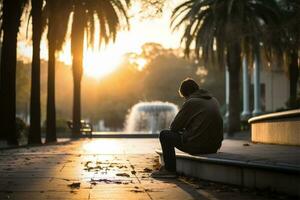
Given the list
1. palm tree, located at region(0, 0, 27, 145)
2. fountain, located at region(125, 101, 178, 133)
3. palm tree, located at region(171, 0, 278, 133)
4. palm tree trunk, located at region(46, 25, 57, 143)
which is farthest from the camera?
fountain, located at region(125, 101, 178, 133)

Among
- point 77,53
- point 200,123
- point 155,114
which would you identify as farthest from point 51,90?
point 155,114

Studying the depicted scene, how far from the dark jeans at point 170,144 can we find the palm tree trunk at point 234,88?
2432 cm

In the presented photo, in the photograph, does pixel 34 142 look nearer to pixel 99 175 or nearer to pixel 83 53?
pixel 83 53

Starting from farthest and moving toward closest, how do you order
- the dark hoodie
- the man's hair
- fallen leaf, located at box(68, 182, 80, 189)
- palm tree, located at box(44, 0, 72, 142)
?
palm tree, located at box(44, 0, 72, 142)
the man's hair
the dark hoodie
fallen leaf, located at box(68, 182, 80, 189)

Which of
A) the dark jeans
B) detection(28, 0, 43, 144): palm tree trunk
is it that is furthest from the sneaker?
detection(28, 0, 43, 144): palm tree trunk

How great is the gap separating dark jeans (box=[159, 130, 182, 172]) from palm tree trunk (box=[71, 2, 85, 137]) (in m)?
23.9

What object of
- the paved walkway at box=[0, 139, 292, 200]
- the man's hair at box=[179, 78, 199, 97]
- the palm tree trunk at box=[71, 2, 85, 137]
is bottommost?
the paved walkway at box=[0, 139, 292, 200]

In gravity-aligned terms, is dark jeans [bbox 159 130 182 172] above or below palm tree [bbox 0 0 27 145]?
below

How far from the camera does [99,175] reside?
1008 cm

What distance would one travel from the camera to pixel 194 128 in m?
9.79

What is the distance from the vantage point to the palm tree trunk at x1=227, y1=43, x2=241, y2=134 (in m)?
34.2

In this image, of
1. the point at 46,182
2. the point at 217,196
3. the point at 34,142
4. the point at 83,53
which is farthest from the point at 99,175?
the point at 83,53

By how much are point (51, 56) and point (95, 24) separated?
8165 mm

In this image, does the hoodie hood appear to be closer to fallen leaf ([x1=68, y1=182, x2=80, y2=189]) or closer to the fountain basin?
fallen leaf ([x1=68, y1=182, x2=80, y2=189])
